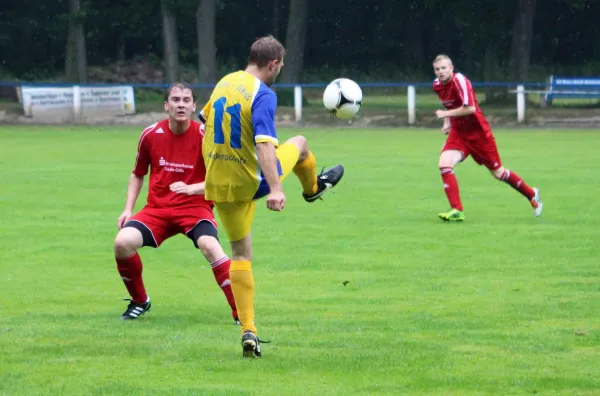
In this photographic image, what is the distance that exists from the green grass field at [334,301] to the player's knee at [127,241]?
46 centimetres

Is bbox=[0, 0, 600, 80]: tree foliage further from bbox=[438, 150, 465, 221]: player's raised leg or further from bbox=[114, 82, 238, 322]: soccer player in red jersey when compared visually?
bbox=[114, 82, 238, 322]: soccer player in red jersey

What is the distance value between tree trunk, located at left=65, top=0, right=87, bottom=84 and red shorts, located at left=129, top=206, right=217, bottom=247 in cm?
3833

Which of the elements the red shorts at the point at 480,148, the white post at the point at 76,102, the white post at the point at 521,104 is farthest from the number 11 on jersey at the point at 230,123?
the white post at the point at 76,102

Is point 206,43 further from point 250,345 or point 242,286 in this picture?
point 250,345

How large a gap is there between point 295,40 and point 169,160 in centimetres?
3695

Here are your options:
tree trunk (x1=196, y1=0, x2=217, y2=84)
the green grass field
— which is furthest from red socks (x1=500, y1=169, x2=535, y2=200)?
tree trunk (x1=196, y1=0, x2=217, y2=84)

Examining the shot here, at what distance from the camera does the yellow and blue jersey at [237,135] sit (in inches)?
246

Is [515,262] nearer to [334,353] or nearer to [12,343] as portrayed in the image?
[334,353]

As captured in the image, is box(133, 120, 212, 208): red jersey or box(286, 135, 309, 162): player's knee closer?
box(286, 135, 309, 162): player's knee

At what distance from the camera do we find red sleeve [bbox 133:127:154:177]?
793cm

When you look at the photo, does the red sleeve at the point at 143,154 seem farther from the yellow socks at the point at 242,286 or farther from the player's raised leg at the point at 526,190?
the player's raised leg at the point at 526,190

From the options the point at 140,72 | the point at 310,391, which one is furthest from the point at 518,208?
the point at 140,72

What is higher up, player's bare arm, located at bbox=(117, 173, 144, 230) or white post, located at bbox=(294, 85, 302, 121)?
player's bare arm, located at bbox=(117, 173, 144, 230)

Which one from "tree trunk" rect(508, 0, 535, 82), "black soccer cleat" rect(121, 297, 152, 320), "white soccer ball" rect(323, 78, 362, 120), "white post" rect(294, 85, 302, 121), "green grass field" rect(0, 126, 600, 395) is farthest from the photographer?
"tree trunk" rect(508, 0, 535, 82)
